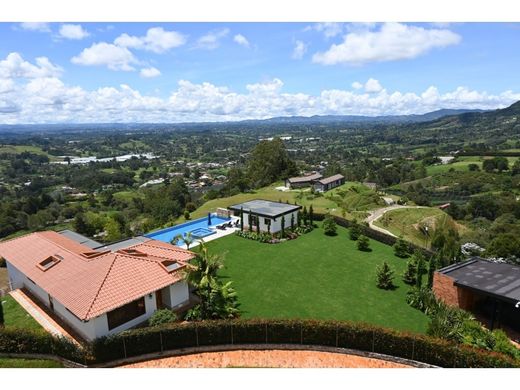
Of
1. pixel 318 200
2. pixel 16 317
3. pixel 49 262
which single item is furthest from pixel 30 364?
pixel 318 200

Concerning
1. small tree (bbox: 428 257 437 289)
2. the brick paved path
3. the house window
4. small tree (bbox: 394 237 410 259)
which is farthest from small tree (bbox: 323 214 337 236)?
the house window

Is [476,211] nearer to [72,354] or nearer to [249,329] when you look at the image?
[249,329]

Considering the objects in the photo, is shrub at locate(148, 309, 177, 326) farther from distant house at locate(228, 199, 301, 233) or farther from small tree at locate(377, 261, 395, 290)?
distant house at locate(228, 199, 301, 233)

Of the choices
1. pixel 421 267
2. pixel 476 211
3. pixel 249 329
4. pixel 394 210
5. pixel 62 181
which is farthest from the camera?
pixel 62 181

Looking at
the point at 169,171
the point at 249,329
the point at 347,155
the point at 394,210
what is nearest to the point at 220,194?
the point at 394,210

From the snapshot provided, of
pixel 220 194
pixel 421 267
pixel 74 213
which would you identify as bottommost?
pixel 74 213

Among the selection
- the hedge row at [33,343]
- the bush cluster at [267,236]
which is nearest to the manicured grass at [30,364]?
the hedge row at [33,343]

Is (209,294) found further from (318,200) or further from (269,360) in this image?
(318,200)
